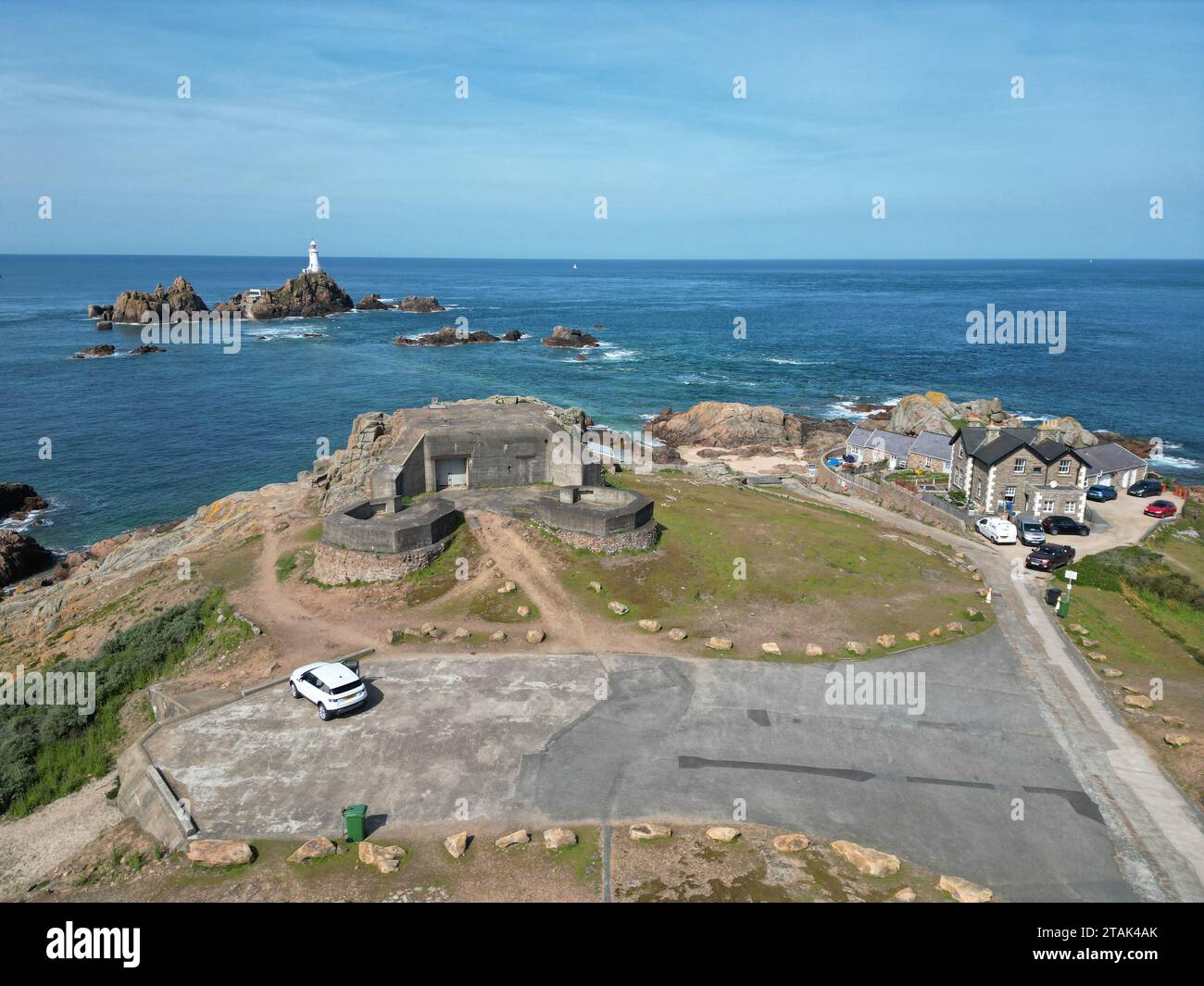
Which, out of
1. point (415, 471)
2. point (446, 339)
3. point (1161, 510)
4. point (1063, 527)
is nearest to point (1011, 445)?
point (1063, 527)

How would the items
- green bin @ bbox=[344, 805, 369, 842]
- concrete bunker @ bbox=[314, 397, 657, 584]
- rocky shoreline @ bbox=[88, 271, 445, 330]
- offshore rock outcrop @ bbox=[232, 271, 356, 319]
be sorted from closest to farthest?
green bin @ bbox=[344, 805, 369, 842]
concrete bunker @ bbox=[314, 397, 657, 584]
rocky shoreline @ bbox=[88, 271, 445, 330]
offshore rock outcrop @ bbox=[232, 271, 356, 319]

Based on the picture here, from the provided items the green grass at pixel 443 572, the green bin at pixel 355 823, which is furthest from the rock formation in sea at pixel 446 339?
the green bin at pixel 355 823

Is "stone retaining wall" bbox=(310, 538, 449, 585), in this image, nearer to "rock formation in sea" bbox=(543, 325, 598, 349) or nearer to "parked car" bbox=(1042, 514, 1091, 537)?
"parked car" bbox=(1042, 514, 1091, 537)

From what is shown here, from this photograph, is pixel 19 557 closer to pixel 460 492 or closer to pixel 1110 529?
pixel 460 492

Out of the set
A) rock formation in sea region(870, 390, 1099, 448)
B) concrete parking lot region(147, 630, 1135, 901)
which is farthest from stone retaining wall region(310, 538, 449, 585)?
rock formation in sea region(870, 390, 1099, 448)

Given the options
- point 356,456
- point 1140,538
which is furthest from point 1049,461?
point 356,456
